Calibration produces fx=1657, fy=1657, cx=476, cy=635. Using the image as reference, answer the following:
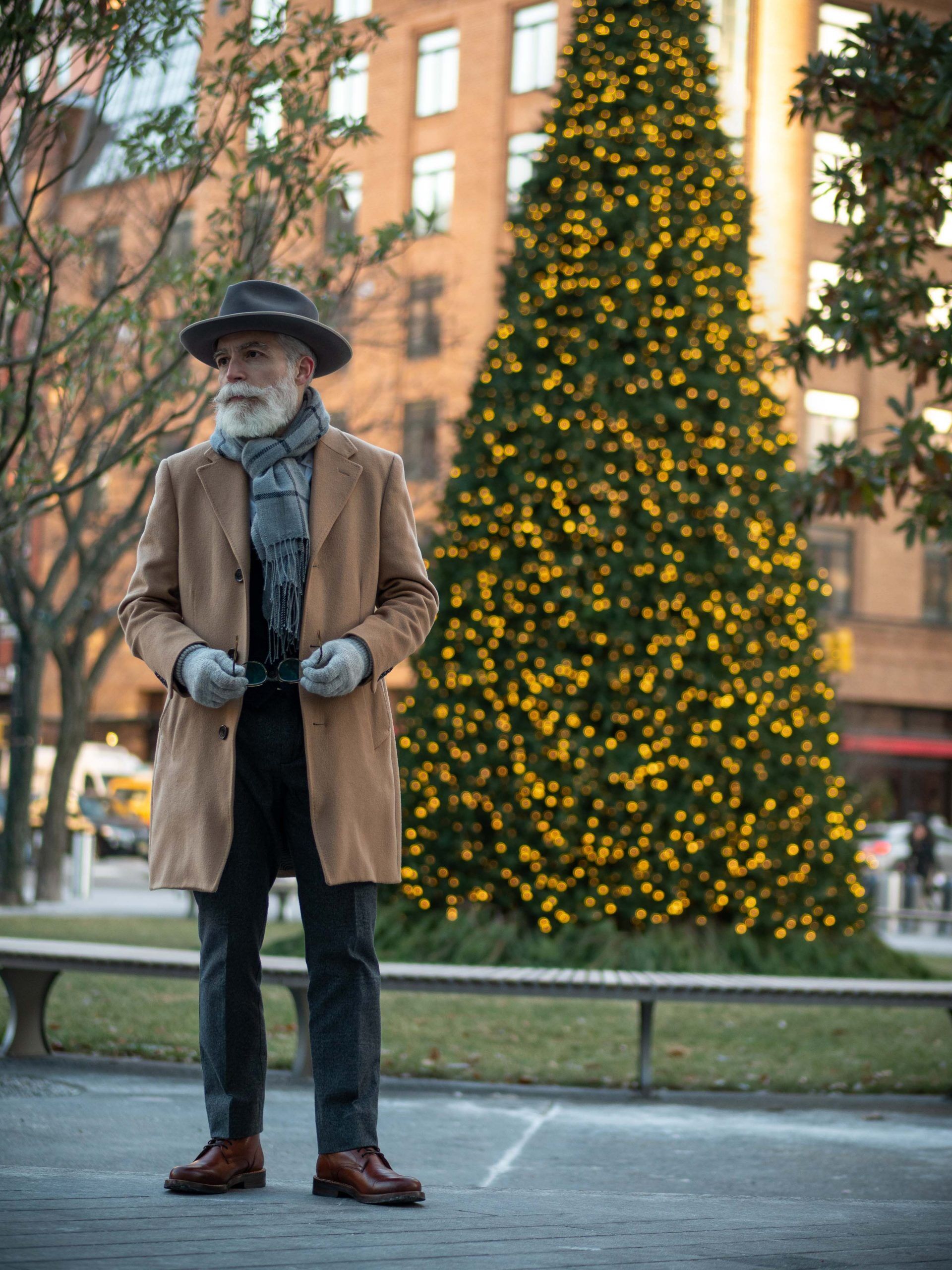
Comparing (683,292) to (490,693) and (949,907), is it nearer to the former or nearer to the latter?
(490,693)

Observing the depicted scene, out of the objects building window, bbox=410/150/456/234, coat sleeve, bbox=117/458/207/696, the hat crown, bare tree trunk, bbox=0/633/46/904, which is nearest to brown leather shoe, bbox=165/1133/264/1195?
coat sleeve, bbox=117/458/207/696

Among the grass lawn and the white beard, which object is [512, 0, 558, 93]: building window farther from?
the white beard

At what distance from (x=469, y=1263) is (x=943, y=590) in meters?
40.7

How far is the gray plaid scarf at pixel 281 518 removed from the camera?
13.2ft

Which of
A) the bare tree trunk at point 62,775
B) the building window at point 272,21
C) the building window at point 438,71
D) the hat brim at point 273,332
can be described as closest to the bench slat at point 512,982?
the hat brim at point 273,332

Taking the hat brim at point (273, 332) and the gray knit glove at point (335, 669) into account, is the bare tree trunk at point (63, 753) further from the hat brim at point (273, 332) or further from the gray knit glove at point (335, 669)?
the gray knit glove at point (335, 669)

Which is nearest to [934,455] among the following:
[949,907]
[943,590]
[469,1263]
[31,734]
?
[469,1263]

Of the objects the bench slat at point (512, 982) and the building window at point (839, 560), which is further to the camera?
the building window at point (839, 560)

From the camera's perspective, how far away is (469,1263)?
10.6 ft

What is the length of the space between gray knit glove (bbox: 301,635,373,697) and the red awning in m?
37.5

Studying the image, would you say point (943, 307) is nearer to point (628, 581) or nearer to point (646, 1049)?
point (628, 581)

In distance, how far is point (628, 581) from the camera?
11.6 metres

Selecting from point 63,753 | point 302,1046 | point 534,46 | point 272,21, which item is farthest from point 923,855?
point 534,46

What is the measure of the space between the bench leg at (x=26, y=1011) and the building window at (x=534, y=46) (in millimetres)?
35174
